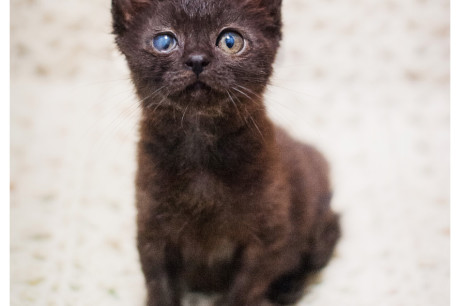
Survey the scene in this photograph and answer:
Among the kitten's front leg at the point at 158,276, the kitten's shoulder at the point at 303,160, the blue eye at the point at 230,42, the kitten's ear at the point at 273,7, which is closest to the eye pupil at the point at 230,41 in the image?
the blue eye at the point at 230,42

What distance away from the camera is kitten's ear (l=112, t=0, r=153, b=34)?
0.92 meters

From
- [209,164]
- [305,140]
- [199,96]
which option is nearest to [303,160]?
[305,140]

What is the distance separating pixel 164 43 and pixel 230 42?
10 centimetres

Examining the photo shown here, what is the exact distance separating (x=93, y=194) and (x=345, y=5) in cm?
76

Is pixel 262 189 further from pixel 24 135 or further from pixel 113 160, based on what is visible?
pixel 24 135

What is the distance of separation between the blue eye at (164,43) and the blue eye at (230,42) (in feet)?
0.24

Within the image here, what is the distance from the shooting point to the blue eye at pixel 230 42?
Answer: 857 mm

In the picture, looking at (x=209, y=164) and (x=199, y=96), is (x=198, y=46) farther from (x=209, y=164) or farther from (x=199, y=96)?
(x=209, y=164)

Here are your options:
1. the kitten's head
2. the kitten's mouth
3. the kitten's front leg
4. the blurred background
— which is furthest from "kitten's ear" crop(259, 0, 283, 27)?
the kitten's front leg

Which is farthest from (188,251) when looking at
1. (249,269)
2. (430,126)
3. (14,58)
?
(430,126)

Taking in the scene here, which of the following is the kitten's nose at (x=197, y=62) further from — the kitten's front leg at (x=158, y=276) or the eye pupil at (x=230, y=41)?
the kitten's front leg at (x=158, y=276)

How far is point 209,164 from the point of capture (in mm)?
950

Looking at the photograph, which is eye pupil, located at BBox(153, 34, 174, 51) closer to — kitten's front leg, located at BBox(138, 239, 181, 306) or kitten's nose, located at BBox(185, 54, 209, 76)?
kitten's nose, located at BBox(185, 54, 209, 76)

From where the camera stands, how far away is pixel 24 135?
1.42 m
